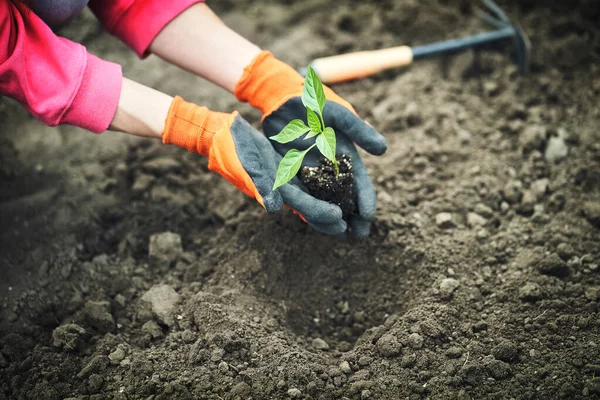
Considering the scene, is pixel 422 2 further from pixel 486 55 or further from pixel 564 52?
pixel 564 52

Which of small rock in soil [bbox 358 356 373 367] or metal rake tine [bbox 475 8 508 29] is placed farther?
metal rake tine [bbox 475 8 508 29]

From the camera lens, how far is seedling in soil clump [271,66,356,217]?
173cm

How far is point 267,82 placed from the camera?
2.16 m

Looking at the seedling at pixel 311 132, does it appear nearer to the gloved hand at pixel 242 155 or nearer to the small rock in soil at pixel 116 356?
the gloved hand at pixel 242 155

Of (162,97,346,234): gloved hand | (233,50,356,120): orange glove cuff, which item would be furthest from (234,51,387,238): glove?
(162,97,346,234): gloved hand

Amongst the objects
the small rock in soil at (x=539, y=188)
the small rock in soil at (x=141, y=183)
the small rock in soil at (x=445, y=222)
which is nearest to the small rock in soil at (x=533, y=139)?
the small rock in soil at (x=539, y=188)

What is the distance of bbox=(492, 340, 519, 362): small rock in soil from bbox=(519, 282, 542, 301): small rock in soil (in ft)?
0.77

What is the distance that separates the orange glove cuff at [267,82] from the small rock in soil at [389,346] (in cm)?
95

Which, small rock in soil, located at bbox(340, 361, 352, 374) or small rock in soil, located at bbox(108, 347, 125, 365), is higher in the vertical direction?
small rock in soil, located at bbox(108, 347, 125, 365)

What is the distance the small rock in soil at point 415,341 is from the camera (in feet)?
5.90

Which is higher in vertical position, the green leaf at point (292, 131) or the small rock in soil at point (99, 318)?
the green leaf at point (292, 131)

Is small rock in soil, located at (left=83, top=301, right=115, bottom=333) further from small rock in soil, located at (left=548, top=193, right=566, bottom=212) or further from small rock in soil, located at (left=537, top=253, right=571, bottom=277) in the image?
small rock in soil, located at (left=548, top=193, right=566, bottom=212)

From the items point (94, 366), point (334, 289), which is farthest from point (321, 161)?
point (94, 366)

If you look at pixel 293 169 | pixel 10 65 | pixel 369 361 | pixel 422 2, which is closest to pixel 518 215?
pixel 369 361
